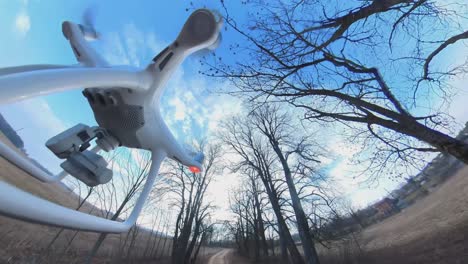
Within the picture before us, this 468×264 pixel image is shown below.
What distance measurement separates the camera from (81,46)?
188 cm

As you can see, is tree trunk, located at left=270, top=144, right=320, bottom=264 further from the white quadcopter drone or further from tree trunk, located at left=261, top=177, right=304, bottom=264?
the white quadcopter drone

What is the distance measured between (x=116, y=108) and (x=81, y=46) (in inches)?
29.2

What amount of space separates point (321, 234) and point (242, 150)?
638 centimetres

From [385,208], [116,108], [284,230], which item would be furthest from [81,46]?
[385,208]

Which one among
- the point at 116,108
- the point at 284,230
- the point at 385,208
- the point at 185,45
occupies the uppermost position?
the point at 385,208

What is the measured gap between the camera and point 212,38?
1.84 meters

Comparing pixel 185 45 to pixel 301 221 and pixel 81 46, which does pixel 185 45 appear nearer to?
pixel 81 46

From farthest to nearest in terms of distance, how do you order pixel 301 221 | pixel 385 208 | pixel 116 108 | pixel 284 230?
pixel 385 208 → pixel 284 230 → pixel 301 221 → pixel 116 108

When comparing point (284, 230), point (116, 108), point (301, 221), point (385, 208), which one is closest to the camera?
point (116, 108)

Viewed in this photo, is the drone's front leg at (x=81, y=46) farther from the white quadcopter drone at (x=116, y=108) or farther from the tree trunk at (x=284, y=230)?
the tree trunk at (x=284, y=230)

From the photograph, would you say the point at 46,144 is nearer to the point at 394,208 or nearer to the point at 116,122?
the point at 116,122

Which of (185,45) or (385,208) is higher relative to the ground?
(385,208)

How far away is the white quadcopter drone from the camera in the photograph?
139 cm

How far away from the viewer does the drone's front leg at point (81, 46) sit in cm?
179
